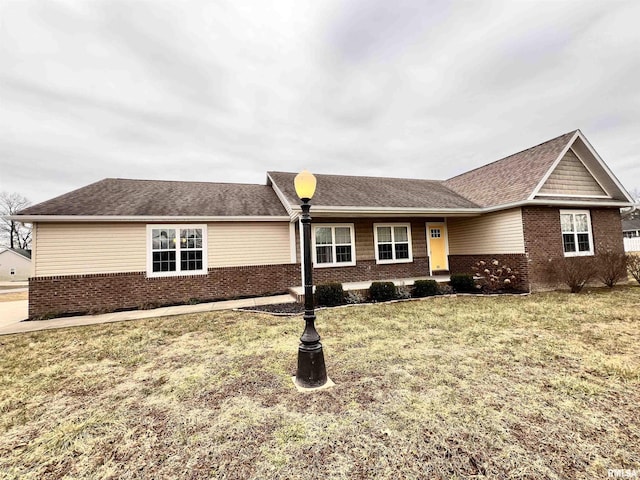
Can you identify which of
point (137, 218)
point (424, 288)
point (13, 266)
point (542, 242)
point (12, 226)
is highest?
point (12, 226)

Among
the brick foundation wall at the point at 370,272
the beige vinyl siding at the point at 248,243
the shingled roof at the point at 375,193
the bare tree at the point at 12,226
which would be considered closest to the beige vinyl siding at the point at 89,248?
the beige vinyl siding at the point at 248,243

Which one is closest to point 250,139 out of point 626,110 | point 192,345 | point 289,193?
point 289,193

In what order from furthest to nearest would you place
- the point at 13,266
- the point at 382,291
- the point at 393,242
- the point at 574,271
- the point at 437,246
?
the point at 13,266 → the point at 437,246 → the point at 393,242 → the point at 574,271 → the point at 382,291

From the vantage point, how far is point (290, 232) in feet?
35.4

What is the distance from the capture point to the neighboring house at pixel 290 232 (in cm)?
868

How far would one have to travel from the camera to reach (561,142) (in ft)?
35.4

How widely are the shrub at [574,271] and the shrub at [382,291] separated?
644cm

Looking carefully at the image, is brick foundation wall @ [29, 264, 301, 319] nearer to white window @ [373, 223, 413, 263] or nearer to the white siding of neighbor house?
the white siding of neighbor house

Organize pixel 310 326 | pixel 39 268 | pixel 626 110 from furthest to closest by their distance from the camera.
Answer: pixel 626 110 → pixel 39 268 → pixel 310 326

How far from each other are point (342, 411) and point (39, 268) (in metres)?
10.7

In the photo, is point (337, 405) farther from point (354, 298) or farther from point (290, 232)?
point (290, 232)

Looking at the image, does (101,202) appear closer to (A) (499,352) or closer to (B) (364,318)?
(B) (364,318)

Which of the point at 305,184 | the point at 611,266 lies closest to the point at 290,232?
the point at 305,184

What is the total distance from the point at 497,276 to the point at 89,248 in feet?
49.8
